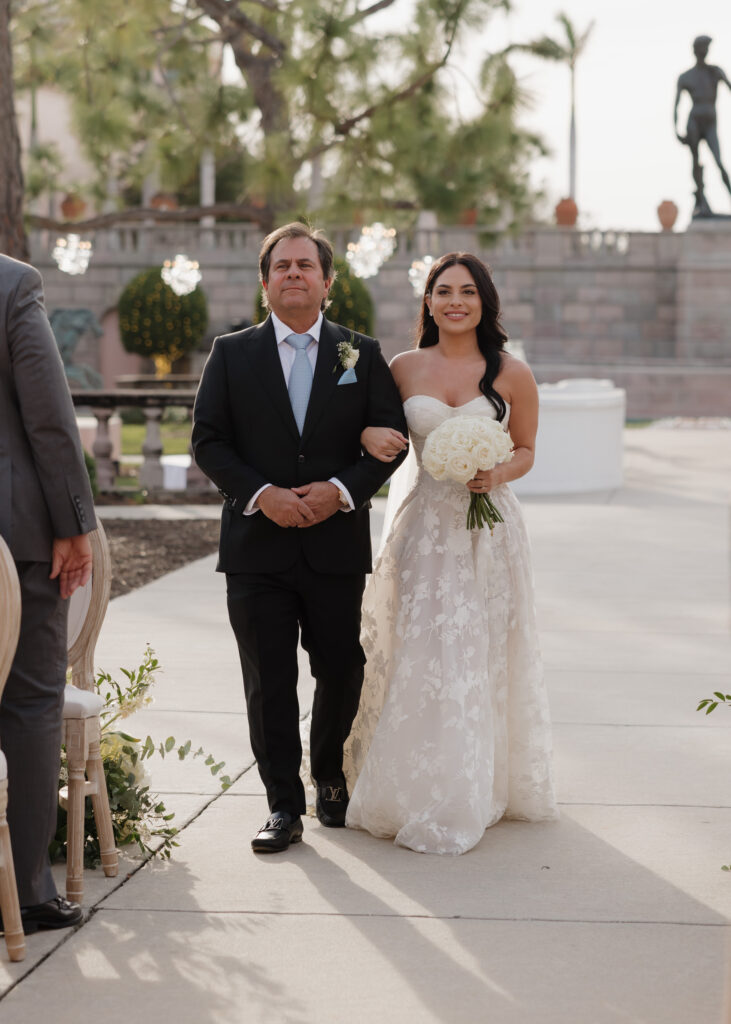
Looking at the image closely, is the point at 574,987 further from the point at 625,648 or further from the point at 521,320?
the point at 521,320

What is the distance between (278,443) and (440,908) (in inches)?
62.5

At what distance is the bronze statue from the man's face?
29.4m

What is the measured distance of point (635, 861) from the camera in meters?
4.74

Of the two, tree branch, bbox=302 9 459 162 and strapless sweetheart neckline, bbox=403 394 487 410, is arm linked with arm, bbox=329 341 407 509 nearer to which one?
strapless sweetheart neckline, bbox=403 394 487 410

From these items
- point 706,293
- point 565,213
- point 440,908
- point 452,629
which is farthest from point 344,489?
point 565,213

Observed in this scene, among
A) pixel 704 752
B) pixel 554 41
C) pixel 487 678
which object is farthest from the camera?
pixel 554 41

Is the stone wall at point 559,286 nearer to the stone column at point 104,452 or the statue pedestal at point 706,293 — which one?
the statue pedestal at point 706,293

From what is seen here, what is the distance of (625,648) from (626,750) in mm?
2265

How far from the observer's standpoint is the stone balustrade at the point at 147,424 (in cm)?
1647

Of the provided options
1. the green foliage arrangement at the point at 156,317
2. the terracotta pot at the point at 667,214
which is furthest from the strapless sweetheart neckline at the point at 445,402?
the terracotta pot at the point at 667,214

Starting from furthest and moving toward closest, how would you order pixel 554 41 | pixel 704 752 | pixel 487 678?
pixel 554 41 < pixel 704 752 < pixel 487 678

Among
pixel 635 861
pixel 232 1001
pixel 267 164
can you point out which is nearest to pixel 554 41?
pixel 267 164

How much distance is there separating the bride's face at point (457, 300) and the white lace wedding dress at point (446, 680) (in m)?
0.26

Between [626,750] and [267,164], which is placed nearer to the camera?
[626,750]
